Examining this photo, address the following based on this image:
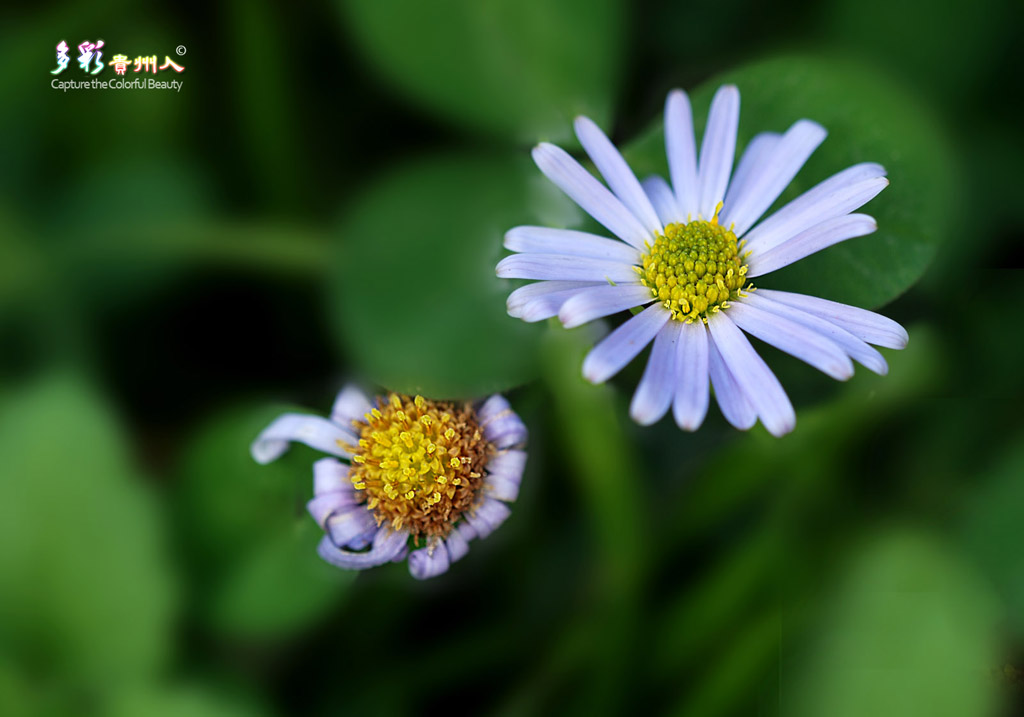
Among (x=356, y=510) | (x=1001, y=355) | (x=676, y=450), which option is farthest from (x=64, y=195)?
(x=1001, y=355)

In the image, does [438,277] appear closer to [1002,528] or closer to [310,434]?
[310,434]

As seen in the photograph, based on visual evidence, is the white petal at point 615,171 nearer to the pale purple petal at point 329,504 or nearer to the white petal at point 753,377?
the white petal at point 753,377

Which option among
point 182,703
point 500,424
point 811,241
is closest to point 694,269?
point 811,241

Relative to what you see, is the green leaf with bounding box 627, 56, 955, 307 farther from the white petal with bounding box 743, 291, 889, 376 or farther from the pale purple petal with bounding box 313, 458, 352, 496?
the pale purple petal with bounding box 313, 458, 352, 496

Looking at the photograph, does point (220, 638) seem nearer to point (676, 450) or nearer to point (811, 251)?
point (676, 450)

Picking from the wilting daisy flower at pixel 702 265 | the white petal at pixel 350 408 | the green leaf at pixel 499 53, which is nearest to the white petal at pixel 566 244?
the wilting daisy flower at pixel 702 265
